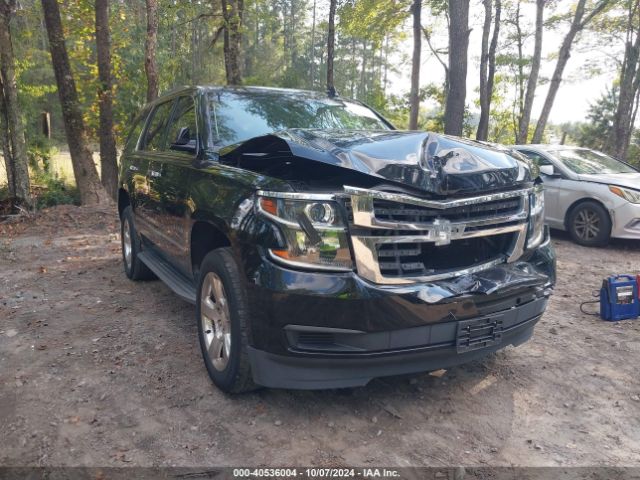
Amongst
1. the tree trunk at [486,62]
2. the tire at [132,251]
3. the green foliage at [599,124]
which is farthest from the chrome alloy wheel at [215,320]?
the green foliage at [599,124]

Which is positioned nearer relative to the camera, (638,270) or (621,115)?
(638,270)

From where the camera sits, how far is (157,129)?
4.97 meters

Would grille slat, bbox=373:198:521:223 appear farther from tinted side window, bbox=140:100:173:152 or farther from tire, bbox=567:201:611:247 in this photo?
tire, bbox=567:201:611:247

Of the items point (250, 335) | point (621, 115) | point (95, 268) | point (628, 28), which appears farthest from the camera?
point (628, 28)

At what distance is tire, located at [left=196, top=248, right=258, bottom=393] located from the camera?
9.12 ft

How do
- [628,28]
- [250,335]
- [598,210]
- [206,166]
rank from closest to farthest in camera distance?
[250,335] → [206,166] → [598,210] → [628,28]

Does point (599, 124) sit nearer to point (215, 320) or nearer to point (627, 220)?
point (627, 220)

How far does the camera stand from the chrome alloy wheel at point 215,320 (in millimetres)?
3055

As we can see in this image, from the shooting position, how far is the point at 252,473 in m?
2.44

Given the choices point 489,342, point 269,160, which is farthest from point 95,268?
point 489,342

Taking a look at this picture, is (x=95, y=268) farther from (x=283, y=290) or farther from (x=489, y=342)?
(x=489, y=342)

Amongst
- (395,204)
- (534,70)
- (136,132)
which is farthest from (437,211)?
(534,70)

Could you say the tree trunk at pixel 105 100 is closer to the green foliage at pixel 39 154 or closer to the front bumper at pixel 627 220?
the green foliage at pixel 39 154

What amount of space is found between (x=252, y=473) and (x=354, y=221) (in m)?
1.31
